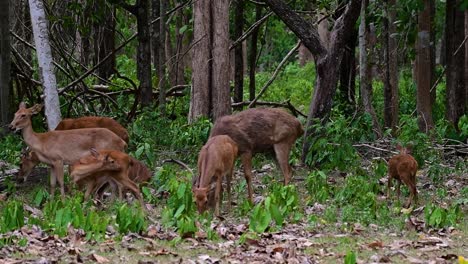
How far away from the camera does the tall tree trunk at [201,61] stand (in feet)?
54.9

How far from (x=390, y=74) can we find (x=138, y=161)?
6.98 m

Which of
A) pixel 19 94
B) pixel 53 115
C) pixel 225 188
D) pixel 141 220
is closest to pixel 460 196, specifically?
pixel 225 188

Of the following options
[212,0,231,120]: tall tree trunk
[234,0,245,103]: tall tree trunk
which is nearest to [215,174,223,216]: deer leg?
[212,0,231,120]: tall tree trunk

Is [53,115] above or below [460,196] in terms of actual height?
above

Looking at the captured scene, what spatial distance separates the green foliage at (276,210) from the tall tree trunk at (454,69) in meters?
6.92

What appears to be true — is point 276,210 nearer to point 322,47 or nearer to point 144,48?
point 322,47

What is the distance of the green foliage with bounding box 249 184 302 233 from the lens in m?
9.05

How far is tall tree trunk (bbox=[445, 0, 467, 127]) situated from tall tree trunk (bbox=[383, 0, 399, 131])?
0.99m

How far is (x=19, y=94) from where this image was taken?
1800 centimetres

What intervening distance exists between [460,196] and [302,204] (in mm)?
2184

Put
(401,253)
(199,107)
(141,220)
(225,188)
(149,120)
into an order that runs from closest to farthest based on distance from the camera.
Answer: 1. (401,253)
2. (141,220)
3. (225,188)
4. (149,120)
5. (199,107)

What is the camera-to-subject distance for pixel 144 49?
17266 mm

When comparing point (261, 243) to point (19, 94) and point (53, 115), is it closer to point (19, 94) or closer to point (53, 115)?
point (53, 115)

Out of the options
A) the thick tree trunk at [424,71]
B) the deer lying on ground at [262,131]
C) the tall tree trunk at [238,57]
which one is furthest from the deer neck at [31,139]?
the tall tree trunk at [238,57]
